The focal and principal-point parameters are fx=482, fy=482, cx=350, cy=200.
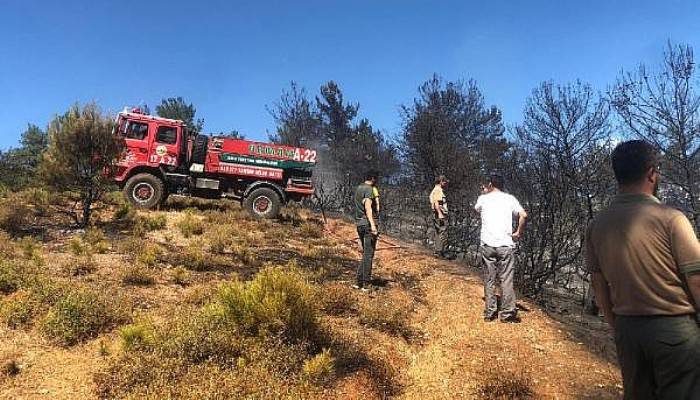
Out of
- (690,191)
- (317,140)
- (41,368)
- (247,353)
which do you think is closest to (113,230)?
(41,368)

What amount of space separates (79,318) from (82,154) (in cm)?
729

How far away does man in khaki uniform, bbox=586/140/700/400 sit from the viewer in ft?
6.75

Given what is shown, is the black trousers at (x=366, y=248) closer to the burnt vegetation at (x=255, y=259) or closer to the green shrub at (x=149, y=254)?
the burnt vegetation at (x=255, y=259)

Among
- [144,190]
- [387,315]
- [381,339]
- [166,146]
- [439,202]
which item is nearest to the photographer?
[381,339]

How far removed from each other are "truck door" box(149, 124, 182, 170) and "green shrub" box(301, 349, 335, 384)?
11360 millimetres

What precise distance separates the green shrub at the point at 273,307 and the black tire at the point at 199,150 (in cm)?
1025

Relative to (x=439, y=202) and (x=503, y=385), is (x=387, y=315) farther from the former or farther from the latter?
(x=439, y=202)

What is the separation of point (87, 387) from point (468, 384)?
3.20 meters

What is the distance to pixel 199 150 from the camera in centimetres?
1447

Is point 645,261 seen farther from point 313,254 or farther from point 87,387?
point 313,254

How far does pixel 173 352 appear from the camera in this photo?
4117 millimetres

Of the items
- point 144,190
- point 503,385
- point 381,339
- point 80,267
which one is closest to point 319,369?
point 381,339

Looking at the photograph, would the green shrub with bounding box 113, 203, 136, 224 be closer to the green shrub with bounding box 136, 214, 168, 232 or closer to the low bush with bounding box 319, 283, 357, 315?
the green shrub with bounding box 136, 214, 168, 232

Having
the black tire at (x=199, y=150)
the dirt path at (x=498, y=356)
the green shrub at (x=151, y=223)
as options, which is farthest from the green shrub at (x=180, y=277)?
the black tire at (x=199, y=150)
